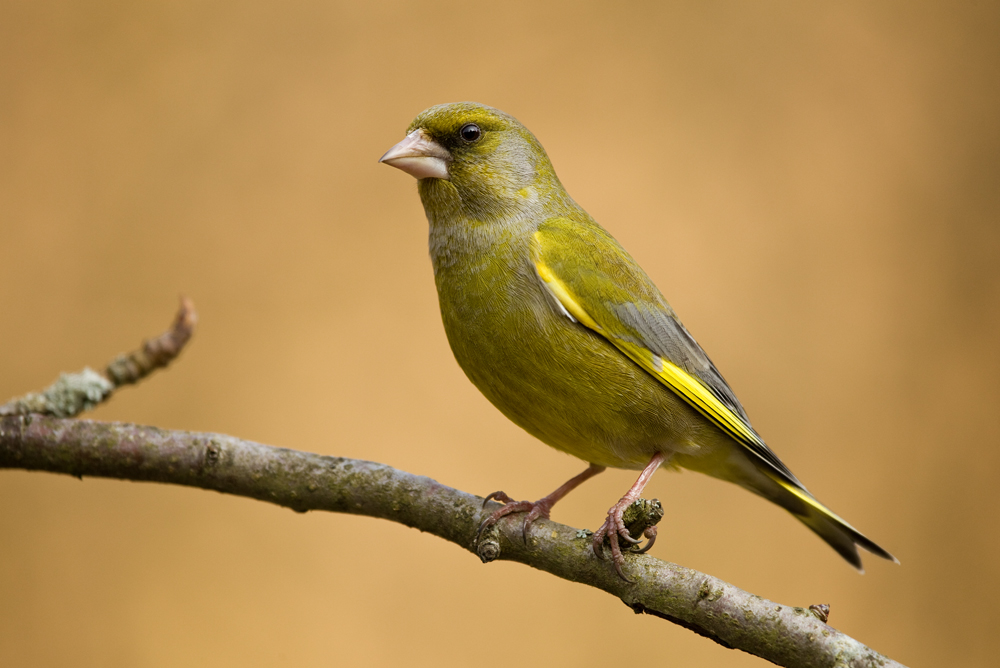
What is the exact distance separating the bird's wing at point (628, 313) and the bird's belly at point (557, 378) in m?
0.03

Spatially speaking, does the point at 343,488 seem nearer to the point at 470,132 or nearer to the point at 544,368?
the point at 544,368

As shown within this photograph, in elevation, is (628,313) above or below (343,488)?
above

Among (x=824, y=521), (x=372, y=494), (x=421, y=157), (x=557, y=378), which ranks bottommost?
(x=372, y=494)

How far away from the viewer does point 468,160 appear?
84.9 inches

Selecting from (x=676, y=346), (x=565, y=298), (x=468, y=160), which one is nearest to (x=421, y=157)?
(x=468, y=160)

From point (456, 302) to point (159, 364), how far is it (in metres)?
0.90

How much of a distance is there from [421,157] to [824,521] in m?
1.55

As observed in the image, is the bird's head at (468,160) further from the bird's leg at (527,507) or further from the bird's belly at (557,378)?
the bird's leg at (527,507)

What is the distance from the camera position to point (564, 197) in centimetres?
231

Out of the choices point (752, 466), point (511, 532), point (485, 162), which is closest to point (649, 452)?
point (752, 466)

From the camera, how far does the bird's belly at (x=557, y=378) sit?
1909 mm

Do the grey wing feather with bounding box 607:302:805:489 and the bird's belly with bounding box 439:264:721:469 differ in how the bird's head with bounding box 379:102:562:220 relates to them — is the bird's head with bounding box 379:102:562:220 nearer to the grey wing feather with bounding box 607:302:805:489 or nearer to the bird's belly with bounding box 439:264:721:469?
the bird's belly with bounding box 439:264:721:469

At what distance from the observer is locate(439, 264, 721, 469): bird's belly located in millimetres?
1909

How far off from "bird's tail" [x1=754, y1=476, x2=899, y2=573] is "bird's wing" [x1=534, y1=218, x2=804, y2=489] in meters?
0.10
